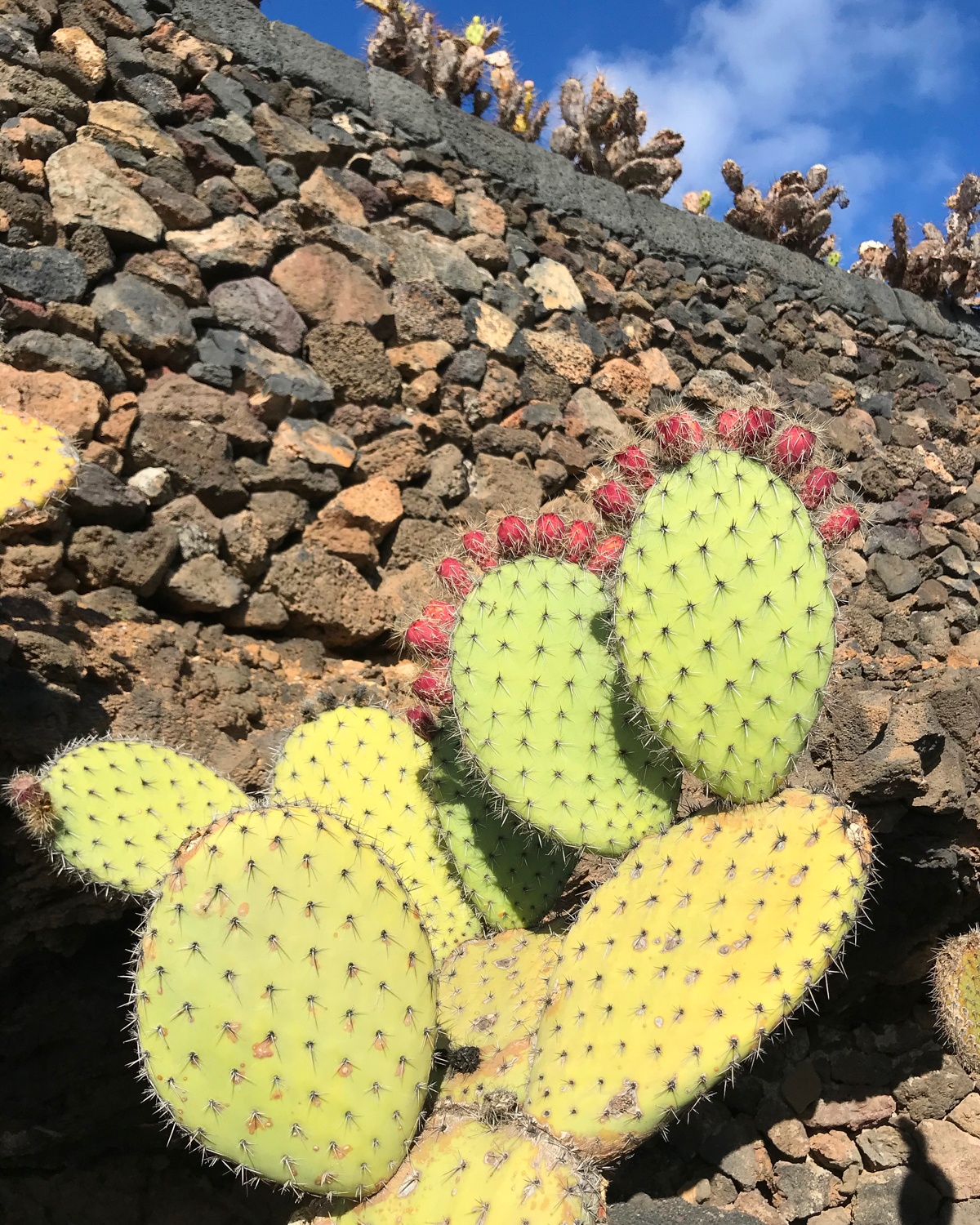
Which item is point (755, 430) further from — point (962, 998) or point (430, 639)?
point (962, 998)

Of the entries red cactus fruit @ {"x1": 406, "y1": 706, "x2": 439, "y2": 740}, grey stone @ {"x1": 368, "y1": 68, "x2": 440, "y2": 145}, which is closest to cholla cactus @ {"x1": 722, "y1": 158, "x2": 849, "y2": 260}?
grey stone @ {"x1": 368, "y1": 68, "x2": 440, "y2": 145}

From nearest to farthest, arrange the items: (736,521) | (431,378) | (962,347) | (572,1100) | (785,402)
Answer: (572,1100)
(736,521)
(431,378)
(785,402)
(962,347)

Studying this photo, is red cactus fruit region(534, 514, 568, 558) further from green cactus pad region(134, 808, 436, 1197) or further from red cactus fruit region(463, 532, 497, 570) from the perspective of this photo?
green cactus pad region(134, 808, 436, 1197)

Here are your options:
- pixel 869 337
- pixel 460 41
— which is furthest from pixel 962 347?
pixel 460 41

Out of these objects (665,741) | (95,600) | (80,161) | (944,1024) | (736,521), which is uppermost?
(80,161)

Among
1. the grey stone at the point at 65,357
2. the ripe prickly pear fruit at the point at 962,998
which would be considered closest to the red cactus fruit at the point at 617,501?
the grey stone at the point at 65,357

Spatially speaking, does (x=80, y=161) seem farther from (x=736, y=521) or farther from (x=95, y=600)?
(x=736, y=521)
